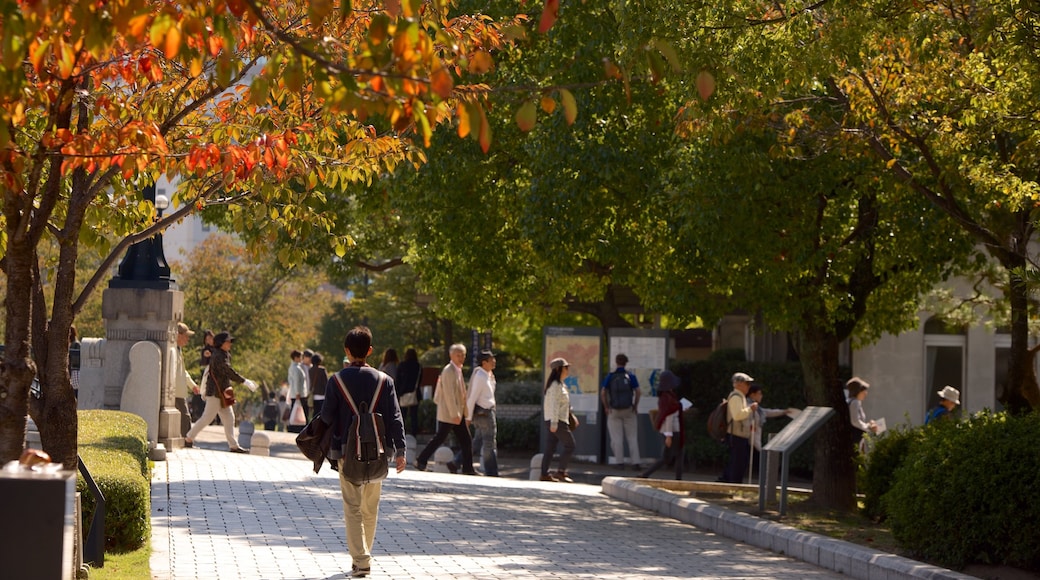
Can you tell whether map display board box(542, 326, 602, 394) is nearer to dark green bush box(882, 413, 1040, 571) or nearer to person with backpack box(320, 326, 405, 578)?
dark green bush box(882, 413, 1040, 571)

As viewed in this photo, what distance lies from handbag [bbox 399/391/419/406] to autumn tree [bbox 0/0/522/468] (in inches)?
575

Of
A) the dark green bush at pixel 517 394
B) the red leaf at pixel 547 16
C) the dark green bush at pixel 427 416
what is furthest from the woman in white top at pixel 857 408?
the red leaf at pixel 547 16

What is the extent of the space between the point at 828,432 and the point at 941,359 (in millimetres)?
11776

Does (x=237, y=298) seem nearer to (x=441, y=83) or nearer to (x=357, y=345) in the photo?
(x=357, y=345)

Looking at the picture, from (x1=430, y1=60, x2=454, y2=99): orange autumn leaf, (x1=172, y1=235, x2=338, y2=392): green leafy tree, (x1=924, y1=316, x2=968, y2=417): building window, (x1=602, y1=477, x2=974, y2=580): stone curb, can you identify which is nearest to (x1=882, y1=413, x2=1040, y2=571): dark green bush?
(x1=602, y1=477, x2=974, y2=580): stone curb

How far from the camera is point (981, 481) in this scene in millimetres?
10320

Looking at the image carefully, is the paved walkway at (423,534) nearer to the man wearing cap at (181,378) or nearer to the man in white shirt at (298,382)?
the man wearing cap at (181,378)

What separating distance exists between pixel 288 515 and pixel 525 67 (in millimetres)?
7549

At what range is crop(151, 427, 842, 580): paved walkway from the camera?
401 inches

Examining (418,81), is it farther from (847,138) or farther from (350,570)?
(847,138)

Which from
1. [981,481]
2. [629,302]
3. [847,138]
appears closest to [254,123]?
[981,481]

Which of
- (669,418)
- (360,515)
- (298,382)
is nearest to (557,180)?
(669,418)

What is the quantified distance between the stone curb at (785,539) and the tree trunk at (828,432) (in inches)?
72.9

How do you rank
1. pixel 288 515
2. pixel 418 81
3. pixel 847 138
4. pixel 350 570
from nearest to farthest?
pixel 418 81 → pixel 350 570 → pixel 288 515 → pixel 847 138
